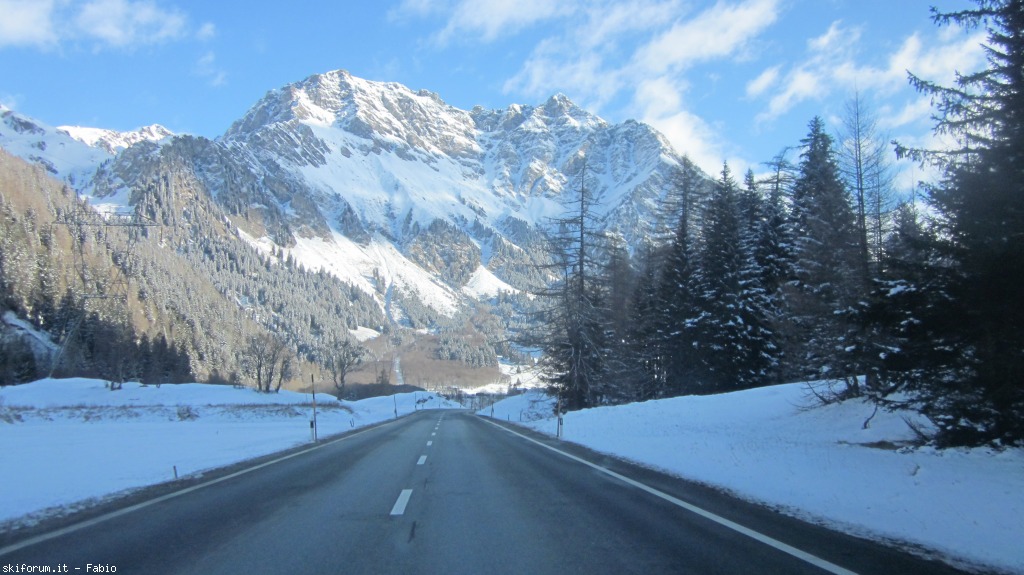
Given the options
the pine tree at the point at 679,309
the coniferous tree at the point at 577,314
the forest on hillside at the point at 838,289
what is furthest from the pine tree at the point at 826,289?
the coniferous tree at the point at 577,314

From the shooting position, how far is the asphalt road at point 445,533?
5.41 metres

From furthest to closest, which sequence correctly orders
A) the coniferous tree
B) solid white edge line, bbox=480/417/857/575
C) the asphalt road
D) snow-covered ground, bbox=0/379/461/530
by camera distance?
the coniferous tree, snow-covered ground, bbox=0/379/461/530, the asphalt road, solid white edge line, bbox=480/417/857/575

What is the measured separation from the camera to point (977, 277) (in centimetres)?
823

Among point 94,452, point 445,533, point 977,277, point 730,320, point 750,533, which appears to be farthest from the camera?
point 730,320

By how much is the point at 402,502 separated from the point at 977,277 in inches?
348

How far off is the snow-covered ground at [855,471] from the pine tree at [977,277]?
78 cm

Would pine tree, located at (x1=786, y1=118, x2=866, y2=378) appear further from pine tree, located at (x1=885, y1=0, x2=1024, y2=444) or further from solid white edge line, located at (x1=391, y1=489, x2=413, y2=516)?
solid white edge line, located at (x1=391, y1=489, x2=413, y2=516)

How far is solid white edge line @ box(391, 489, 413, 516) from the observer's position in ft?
25.7

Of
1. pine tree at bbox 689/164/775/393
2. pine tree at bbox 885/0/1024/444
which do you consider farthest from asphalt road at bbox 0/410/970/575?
pine tree at bbox 689/164/775/393

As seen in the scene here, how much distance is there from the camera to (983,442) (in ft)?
29.3

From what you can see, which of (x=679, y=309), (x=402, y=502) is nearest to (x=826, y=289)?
(x=679, y=309)

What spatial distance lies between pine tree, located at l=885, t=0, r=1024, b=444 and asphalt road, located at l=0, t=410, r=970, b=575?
383 centimetres

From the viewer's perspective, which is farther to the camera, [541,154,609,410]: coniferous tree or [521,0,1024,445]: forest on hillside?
[541,154,609,410]: coniferous tree

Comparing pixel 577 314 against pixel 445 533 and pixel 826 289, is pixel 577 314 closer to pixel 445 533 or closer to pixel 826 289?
pixel 826 289
